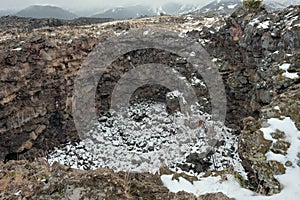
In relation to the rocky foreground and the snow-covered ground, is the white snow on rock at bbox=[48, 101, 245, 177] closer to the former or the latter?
the rocky foreground

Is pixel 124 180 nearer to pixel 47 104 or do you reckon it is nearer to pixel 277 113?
pixel 277 113

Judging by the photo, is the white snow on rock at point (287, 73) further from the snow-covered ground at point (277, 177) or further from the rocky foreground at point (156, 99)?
the snow-covered ground at point (277, 177)

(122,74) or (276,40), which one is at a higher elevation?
(276,40)

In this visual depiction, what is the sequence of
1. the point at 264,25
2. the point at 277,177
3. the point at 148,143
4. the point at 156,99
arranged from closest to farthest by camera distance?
the point at 277,177 → the point at 264,25 → the point at 148,143 → the point at 156,99

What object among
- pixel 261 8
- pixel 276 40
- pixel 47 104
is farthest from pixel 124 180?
pixel 261 8

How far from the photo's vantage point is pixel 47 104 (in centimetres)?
1661

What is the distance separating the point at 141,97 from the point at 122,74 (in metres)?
2.38

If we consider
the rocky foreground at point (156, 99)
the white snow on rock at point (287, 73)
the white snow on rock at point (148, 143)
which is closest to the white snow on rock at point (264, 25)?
the rocky foreground at point (156, 99)

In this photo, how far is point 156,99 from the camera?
2108 cm

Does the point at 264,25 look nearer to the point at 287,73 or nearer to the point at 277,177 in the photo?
the point at 287,73

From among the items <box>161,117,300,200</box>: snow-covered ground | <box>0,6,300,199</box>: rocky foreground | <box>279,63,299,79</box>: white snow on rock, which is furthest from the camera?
<box>279,63,299,79</box>: white snow on rock

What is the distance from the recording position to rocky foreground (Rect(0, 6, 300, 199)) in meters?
4.48

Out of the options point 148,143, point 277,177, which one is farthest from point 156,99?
point 277,177

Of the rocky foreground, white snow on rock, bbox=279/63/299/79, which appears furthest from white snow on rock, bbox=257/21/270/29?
white snow on rock, bbox=279/63/299/79
